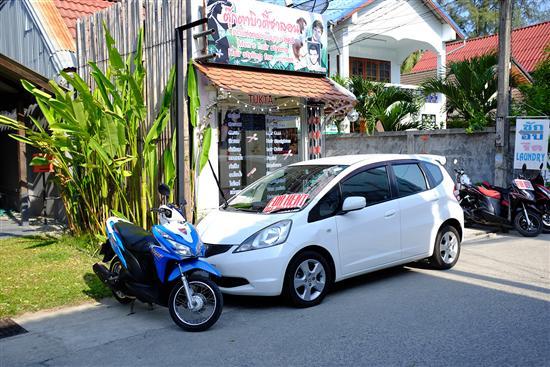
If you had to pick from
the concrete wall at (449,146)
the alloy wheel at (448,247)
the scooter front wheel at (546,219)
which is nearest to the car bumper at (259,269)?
the alloy wheel at (448,247)

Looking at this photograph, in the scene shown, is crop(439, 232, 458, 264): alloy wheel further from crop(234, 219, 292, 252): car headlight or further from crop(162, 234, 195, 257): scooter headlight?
crop(162, 234, 195, 257): scooter headlight

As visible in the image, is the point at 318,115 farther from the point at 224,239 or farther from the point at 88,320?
the point at 88,320

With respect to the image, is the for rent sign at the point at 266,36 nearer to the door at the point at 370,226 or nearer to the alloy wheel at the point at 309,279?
the door at the point at 370,226

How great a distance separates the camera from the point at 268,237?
19.5 feet

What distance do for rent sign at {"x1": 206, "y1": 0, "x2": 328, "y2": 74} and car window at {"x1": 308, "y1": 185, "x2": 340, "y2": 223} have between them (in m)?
4.35

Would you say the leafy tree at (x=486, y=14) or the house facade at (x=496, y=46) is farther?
the leafy tree at (x=486, y=14)

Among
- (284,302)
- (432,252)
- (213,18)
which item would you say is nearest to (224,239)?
(284,302)

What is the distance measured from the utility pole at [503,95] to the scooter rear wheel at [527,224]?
1620mm

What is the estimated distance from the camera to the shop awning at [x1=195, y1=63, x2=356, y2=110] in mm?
9477

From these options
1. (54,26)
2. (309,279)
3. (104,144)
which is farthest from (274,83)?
(54,26)

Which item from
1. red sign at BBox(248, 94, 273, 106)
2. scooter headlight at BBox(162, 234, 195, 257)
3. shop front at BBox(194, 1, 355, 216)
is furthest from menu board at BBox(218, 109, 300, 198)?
scooter headlight at BBox(162, 234, 195, 257)

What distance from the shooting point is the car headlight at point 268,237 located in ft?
19.3

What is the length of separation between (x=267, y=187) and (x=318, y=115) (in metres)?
5.23

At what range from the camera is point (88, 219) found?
9625 mm
